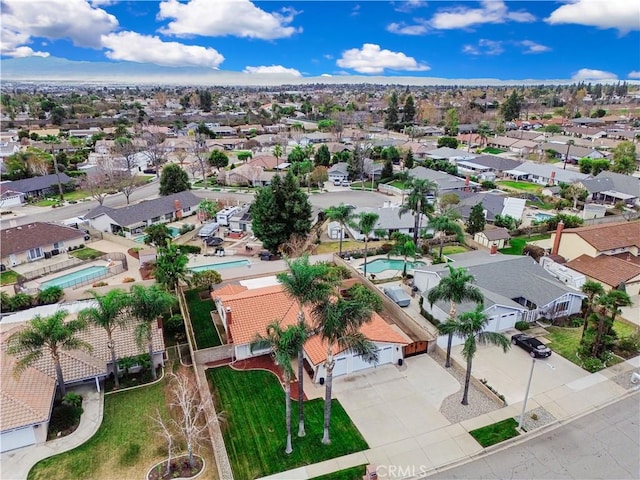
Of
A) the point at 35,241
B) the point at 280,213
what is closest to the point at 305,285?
the point at 280,213

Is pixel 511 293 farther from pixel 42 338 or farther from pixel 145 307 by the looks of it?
pixel 42 338

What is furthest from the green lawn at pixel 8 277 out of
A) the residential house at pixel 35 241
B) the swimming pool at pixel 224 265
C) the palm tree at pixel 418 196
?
the palm tree at pixel 418 196

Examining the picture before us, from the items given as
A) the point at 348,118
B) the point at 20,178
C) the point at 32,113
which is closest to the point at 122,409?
the point at 20,178

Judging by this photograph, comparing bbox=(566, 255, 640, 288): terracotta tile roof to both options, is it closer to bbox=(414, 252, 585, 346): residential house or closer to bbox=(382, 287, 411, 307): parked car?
bbox=(414, 252, 585, 346): residential house

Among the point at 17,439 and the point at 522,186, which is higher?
the point at 522,186

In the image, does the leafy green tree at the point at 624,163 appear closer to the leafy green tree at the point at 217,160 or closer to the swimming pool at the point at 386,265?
the swimming pool at the point at 386,265

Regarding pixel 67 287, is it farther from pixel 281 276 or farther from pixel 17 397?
pixel 281 276

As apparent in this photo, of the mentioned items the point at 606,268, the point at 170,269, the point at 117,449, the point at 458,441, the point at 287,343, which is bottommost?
the point at 117,449
